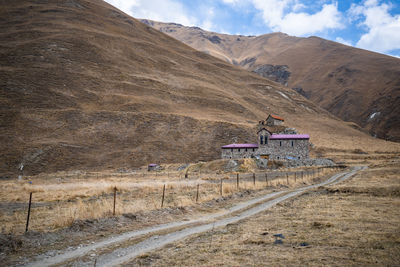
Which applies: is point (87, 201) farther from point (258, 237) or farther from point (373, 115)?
point (373, 115)

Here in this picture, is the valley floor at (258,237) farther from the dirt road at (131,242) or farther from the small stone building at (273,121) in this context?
the small stone building at (273,121)

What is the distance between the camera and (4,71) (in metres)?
66.9

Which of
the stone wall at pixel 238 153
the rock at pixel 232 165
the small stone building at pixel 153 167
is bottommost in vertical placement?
the small stone building at pixel 153 167

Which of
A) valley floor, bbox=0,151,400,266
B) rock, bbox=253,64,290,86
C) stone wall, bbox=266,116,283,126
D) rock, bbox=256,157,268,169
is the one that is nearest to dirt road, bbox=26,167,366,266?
valley floor, bbox=0,151,400,266

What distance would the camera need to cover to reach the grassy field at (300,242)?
21.6ft

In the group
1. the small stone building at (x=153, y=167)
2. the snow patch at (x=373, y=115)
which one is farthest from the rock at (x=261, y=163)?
the snow patch at (x=373, y=115)

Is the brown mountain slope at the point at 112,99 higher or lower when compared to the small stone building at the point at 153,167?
higher

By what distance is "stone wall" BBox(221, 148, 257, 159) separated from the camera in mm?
52084

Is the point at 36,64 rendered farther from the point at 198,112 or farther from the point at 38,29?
the point at 198,112

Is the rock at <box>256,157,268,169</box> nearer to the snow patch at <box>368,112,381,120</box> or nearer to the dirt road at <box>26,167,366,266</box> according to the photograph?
the dirt road at <box>26,167,366,266</box>

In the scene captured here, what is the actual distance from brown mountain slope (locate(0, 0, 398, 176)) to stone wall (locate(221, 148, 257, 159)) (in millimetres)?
3888

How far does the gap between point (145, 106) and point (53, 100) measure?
22722 millimetres

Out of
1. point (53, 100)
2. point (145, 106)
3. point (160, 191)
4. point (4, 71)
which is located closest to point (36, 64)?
point (4, 71)

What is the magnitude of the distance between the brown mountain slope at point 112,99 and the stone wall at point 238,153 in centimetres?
389
